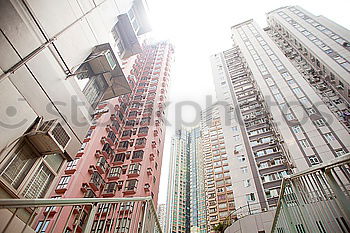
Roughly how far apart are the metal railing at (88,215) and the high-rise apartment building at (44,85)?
3.75ft

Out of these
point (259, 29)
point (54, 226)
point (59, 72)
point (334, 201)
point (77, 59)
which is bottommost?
point (54, 226)

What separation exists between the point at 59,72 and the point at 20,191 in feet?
11.1

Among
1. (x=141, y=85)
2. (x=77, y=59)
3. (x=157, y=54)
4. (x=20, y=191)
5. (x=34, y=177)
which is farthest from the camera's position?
(x=157, y=54)

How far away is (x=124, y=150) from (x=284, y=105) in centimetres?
2012

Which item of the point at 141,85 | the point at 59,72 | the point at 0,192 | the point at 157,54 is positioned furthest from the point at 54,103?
the point at 157,54

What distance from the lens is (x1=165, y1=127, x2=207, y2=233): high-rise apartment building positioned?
230 feet

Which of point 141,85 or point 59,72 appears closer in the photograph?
point 59,72

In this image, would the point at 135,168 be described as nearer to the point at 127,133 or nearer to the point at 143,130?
the point at 143,130

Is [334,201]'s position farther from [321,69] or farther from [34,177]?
[321,69]

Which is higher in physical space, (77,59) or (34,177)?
(77,59)

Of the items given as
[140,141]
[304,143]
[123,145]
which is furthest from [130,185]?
[304,143]

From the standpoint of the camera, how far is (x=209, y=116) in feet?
204

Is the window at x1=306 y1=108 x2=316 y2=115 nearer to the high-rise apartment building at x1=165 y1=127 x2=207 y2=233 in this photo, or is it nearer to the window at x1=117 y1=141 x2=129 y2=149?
the window at x1=117 y1=141 x2=129 y2=149

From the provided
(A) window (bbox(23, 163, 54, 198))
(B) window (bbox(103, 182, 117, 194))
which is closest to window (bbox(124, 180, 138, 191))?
(B) window (bbox(103, 182, 117, 194))
